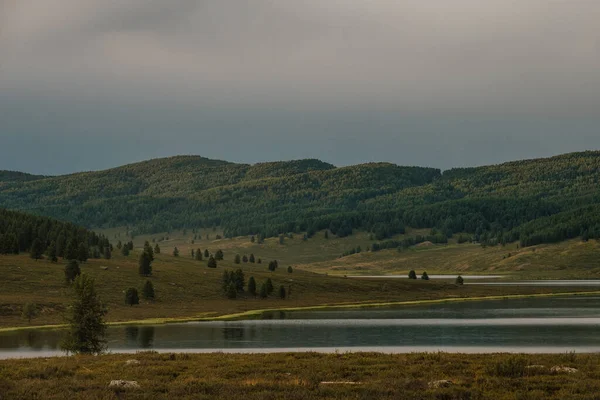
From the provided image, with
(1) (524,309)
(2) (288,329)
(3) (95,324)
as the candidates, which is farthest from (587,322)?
(3) (95,324)

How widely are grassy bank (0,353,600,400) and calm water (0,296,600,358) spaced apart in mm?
24651

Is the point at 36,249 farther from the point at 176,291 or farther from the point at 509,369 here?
the point at 509,369

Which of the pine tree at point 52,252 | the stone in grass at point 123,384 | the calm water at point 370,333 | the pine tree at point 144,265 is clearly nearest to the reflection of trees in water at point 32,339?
the calm water at point 370,333

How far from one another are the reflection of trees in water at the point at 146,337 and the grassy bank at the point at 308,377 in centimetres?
2983

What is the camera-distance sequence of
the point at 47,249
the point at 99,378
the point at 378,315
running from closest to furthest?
the point at 99,378 → the point at 378,315 → the point at 47,249

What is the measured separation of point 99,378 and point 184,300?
3993 inches

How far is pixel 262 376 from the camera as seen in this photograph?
40.9 m

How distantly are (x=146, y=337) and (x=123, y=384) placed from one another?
178ft

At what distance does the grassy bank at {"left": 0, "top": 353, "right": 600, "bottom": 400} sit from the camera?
34.6 m

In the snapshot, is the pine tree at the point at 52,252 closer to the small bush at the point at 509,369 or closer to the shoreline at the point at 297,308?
the shoreline at the point at 297,308

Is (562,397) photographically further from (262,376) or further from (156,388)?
(156,388)

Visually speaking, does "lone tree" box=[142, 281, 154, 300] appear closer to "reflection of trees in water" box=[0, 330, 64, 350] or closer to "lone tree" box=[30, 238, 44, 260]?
"lone tree" box=[30, 238, 44, 260]

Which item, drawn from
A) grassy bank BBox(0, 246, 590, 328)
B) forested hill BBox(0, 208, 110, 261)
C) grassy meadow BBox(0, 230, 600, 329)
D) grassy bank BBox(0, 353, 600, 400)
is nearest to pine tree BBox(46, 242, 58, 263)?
forested hill BBox(0, 208, 110, 261)

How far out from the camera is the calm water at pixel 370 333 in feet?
249
